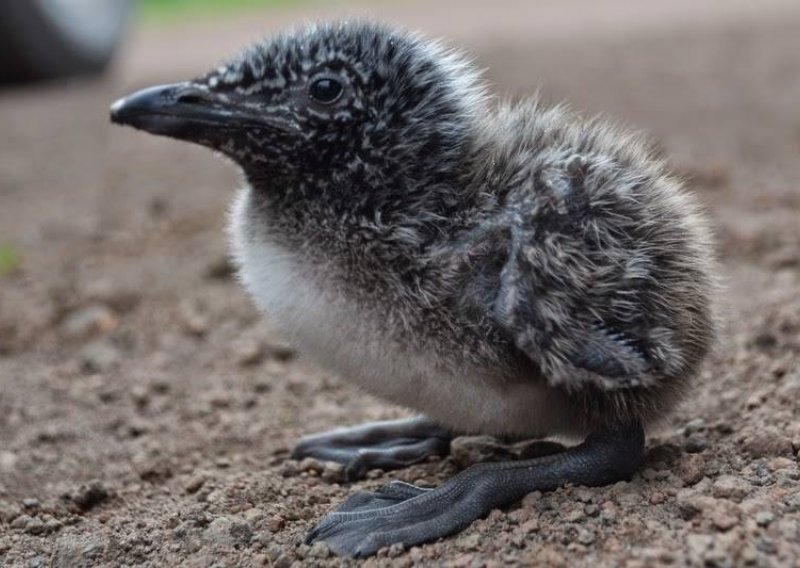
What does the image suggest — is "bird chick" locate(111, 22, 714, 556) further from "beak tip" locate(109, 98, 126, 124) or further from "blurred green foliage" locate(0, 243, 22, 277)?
"blurred green foliage" locate(0, 243, 22, 277)

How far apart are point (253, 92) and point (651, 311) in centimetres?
144

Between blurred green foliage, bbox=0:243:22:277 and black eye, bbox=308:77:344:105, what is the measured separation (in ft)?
11.8

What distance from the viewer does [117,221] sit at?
25.4 feet

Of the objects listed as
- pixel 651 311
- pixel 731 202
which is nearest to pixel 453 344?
pixel 651 311

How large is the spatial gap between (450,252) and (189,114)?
95cm

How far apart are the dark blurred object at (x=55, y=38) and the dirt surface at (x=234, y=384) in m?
1.59

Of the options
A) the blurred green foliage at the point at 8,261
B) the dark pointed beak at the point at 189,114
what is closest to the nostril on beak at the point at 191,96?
the dark pointed beak at the point at 189,114

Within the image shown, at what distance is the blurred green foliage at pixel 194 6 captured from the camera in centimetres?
2528

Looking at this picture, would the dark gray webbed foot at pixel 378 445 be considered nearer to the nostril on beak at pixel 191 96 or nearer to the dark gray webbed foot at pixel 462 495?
the dark gray webbed foot at pixel 462 495

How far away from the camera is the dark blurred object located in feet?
40.3

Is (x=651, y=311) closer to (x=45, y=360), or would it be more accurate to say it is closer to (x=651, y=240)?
(x=651, y=240)

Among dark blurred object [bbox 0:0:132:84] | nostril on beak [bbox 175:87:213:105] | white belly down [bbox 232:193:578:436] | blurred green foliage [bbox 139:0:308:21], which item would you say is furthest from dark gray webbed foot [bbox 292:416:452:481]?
blurred green foliage [bbox 139:0:308:21]

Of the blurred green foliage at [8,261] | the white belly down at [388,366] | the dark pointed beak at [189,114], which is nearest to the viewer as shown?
the white belly down at [388,366]

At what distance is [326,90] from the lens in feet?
12.3
